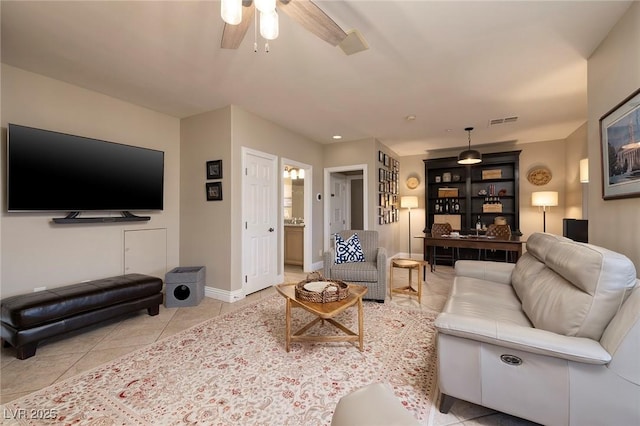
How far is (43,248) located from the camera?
2740mm

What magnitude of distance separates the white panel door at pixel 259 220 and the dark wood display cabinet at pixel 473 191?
12.1 feet

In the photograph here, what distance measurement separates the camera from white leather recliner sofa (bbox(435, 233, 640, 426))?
117cm

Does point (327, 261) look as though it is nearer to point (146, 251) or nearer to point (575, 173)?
point (146, 251)

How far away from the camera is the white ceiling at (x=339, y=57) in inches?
74.0

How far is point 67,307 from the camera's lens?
2.32 m

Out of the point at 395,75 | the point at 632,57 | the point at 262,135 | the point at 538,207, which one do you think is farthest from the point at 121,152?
the point at 538,207

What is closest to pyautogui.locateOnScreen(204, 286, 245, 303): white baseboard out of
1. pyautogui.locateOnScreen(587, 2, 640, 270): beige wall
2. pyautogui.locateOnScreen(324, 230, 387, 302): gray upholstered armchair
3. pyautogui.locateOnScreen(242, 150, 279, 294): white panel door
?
pyautogui.locateOnScreen(242, 150, 279, 294): white panel door

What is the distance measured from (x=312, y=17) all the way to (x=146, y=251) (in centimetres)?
348

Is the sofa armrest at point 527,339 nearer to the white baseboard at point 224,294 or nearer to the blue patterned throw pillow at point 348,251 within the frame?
the blue patterned throw pillow at point 348,251

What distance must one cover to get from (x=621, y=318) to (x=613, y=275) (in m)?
0.21

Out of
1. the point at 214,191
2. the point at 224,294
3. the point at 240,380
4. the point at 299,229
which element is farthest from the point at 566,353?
the point at 299,229

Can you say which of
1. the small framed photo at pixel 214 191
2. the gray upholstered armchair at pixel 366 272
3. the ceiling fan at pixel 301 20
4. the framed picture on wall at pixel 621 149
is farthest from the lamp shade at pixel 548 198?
the small framed photo at pixel 214 191

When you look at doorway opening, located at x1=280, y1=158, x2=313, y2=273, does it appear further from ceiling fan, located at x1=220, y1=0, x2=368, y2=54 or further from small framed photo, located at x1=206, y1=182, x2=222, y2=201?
ceiling fan, located at x1=220, y1=0, x2=368, y2=54

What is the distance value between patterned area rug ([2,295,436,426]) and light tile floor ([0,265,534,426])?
14cm
